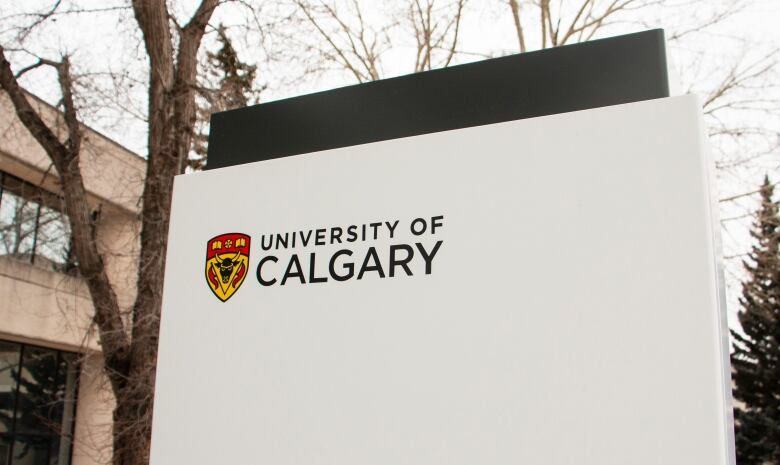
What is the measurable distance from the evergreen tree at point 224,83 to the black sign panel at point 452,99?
4.83 m

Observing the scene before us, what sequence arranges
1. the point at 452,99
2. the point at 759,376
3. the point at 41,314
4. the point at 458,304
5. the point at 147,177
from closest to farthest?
the point at 458,304
the point at 452,99
the point at 147,177
the point at 41,314
the point at 759,376

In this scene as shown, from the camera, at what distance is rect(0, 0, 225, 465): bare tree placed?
20.7 ft

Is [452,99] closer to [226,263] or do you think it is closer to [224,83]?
[226,263]

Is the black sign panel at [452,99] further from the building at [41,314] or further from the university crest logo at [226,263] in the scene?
the building at [41,314]

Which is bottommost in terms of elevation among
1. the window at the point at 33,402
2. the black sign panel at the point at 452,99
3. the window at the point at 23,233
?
the window at the point at 33,402

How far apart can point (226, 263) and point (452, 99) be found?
0.54 metres

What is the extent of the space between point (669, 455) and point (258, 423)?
0.71 m

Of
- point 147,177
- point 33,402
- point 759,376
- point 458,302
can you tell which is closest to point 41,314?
point 33,402

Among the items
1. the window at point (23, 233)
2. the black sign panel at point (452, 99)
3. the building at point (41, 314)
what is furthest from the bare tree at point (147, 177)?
the black sign panel at point (452, 99)

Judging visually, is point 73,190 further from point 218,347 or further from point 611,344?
point 611,344

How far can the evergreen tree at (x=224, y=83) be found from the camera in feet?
21.6

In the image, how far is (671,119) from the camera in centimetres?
122

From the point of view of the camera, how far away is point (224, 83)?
268 inches

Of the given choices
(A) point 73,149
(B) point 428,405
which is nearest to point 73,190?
(A) point 73,149
